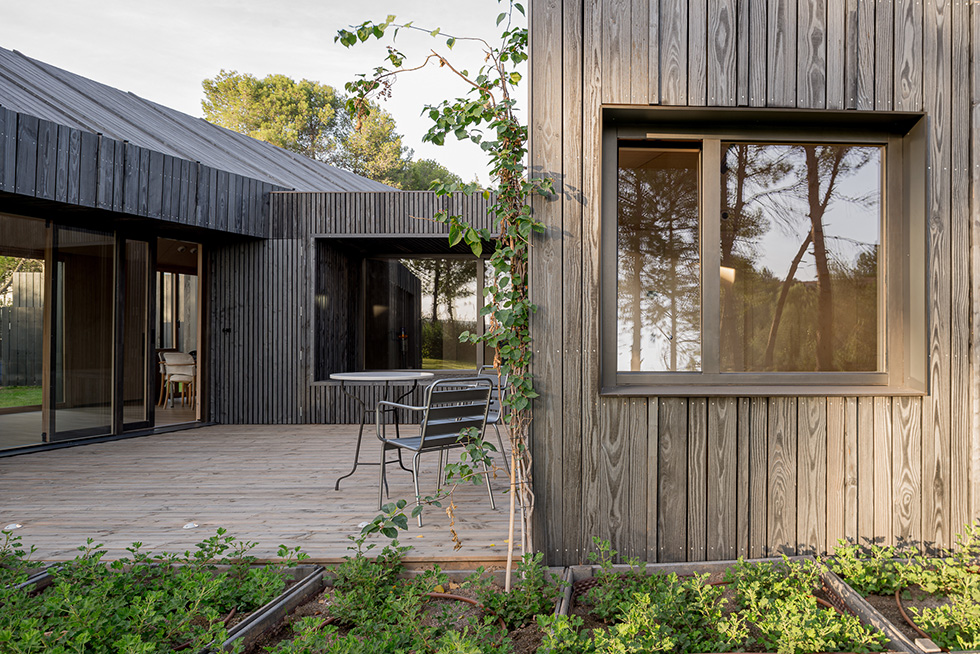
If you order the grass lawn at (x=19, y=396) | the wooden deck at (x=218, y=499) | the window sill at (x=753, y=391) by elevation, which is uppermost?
the window sill at (x=753, y=391)

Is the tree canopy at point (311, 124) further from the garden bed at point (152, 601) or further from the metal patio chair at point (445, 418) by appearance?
the garden bed at point (152, 601)

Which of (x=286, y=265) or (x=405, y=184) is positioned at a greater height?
(x=405, y=184)

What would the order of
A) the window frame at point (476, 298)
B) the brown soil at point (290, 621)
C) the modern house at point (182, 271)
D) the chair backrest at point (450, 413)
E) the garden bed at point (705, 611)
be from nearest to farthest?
the garden bed at point (705, 611)
the brown soil at point (290, 621)
the chair backrest at point (450, 413)
the modern house at point (182, 271)
the window frame at point (476, 298)

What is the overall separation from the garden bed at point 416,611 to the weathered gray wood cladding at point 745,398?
0.35 m

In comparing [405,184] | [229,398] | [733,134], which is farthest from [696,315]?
[405,184]

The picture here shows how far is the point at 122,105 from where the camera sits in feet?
23.0

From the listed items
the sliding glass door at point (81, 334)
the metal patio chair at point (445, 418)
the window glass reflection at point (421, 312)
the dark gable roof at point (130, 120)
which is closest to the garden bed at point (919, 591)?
the metal patio chair at point (445, 418)

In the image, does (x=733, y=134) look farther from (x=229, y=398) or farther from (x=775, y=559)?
(x=229, y=398)

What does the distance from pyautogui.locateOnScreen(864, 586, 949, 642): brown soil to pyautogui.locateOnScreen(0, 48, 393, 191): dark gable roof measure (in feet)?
21.9

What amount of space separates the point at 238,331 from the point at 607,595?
6457 millimetres

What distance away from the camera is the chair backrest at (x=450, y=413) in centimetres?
331

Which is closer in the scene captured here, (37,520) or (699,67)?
(699,67)

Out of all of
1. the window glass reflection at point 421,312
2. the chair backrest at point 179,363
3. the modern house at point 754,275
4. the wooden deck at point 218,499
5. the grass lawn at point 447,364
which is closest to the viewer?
the modern house at point 754,275

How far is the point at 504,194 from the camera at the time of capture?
2480mm
